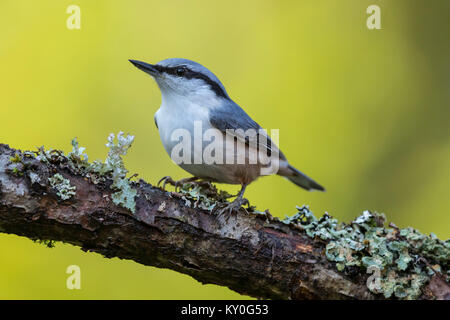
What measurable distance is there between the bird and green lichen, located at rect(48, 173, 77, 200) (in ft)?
3.23

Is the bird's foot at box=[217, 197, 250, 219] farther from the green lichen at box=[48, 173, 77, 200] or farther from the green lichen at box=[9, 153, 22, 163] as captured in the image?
the green lichen at box=[9, 153, 22, 163]

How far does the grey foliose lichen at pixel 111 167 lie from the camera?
2.28 metres

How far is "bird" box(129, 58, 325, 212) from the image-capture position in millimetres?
3082

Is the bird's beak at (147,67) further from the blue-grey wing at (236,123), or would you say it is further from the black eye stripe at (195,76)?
the blue-grey wing at (236,123)

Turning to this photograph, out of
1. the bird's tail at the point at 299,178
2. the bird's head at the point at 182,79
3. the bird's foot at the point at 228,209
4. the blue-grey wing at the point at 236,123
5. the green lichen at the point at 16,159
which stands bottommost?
the bird's foot at the point at 228,209

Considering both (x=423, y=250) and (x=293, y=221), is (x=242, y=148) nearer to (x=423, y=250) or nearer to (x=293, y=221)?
(x=293, y=221)

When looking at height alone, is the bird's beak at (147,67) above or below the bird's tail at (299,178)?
above

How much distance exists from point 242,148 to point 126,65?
2271 millimetres

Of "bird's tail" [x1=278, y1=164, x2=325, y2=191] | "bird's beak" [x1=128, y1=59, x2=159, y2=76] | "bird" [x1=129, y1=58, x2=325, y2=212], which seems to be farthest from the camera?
"bird's tail" [x1=278, y1=164, x2=325, y2=191]

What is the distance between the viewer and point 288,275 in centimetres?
245

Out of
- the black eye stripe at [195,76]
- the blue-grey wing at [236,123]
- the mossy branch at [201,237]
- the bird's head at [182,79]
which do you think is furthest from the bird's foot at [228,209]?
the black eye stripe at [195,76]

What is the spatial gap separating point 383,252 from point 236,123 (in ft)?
4.43

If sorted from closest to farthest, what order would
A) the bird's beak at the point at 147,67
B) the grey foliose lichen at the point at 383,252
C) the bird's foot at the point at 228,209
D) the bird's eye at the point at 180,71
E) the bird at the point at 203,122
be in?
the grey foliose lichen at the point at 383,252
the bird's foot at the point at 228,209
the bird at the point at 203,122
the bird's beak at the point at 147,67
the bird's eye at the point at 180,71

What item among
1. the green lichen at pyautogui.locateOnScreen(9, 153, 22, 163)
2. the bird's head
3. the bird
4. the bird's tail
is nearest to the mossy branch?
the green lichen at pyautogui.locateOnScreen(9, 153, 22, 163)
